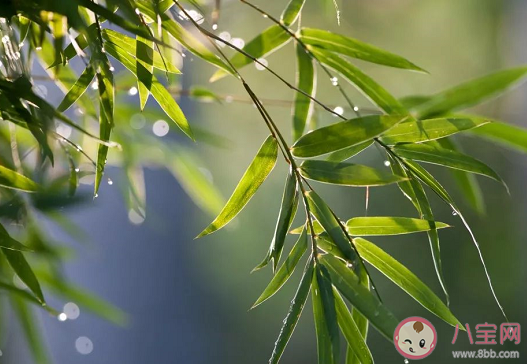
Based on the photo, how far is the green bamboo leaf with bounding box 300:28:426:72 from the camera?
0.58m

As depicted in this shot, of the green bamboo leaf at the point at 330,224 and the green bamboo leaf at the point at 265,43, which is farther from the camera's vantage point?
the green bamboo leaf at the point at 265,43

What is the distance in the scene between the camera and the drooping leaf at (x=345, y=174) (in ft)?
1.43

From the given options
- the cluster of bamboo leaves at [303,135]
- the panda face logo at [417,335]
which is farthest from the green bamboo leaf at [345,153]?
the panda face logo at [417,335]

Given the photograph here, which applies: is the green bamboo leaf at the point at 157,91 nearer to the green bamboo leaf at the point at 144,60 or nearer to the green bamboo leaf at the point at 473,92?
the green bamboo leaf at the point at 144,60

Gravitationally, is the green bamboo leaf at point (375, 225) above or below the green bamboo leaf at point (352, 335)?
above

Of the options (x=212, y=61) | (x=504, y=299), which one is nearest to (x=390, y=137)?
(x=212, y=61)

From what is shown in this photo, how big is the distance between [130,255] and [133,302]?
0.23 meters

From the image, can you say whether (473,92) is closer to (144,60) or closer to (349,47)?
(349,47)

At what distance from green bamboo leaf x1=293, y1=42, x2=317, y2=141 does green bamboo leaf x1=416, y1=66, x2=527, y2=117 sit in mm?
123

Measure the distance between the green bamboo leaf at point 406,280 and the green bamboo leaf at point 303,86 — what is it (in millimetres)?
177

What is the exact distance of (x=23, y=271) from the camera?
54 cm

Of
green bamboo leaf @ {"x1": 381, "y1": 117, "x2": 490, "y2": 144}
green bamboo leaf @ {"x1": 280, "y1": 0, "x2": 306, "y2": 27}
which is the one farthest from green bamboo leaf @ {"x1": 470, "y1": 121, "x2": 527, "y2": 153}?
green bamboo leaf @ {"x1": 280, "y1": 0, "x2": 306, "y2": 27}

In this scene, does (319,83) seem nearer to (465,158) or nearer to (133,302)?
(133,302)

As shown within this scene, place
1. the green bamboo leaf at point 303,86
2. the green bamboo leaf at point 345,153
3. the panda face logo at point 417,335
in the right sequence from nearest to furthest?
the green bamboo leaf at point 345,153 → the green bamboo leaf at point 303,86 → the panda face logo at point 417,335
